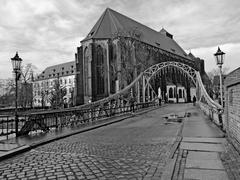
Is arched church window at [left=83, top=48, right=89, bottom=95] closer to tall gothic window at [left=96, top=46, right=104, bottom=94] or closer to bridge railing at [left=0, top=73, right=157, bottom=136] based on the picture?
tall gothic window at [left=96, top=46, right=104, bottom=94]

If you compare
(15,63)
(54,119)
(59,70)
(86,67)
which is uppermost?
(59,70)

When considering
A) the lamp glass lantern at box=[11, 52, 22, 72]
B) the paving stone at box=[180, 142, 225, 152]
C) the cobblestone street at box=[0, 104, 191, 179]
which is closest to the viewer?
the cobblestone street at box=[0, 104, 191, 179]

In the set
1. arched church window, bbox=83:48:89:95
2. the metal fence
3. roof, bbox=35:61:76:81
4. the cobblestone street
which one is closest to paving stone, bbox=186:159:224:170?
the cobblestone street

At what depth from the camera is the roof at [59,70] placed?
8962cm

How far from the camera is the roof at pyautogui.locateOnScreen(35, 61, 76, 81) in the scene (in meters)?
89.6

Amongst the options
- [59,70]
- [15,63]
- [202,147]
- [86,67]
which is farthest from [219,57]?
[59,70]

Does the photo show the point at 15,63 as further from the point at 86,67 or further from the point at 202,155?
the point at 86,67

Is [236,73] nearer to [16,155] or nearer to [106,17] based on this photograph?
[16,155]

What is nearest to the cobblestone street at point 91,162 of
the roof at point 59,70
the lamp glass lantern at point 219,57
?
the lamp glass lantern at point 219,57

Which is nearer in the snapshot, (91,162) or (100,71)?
(91,162)

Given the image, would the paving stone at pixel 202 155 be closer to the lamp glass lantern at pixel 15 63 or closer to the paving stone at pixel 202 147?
the paving stone at pixel 202 147

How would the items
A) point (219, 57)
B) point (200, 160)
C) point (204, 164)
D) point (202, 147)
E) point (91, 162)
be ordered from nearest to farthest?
point (204, 164) → point (200, 160) → point (91, 162) → point (202, 147) → point (219, 57)

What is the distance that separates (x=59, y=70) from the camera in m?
94.6

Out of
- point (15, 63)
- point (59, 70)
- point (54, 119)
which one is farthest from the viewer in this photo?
point (59, 70)
